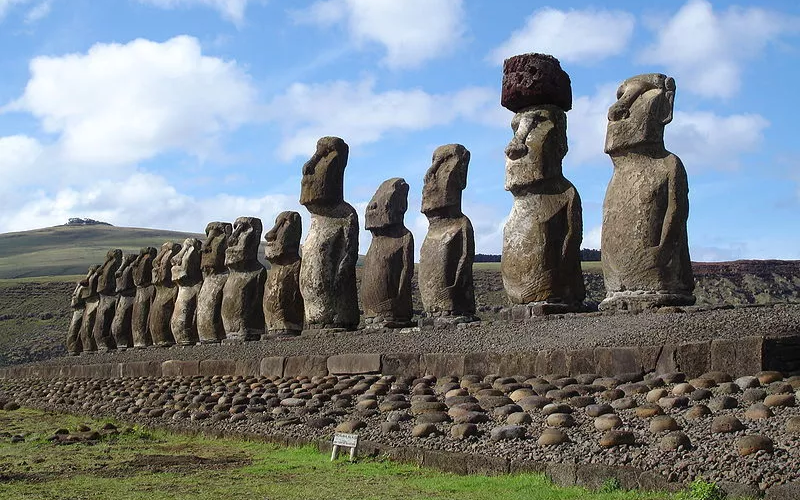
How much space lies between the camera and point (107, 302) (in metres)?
24.3

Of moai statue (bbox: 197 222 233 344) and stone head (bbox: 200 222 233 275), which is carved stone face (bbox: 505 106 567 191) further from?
stone head (bbox: 200 222 233 275)

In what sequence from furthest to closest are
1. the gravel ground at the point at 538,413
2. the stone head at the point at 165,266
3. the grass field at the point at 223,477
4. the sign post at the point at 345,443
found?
the stone head at the point at 165,266 < the sign post at the point at 345,443 < the grass field at the point at 223,477 < the gravel ground at the point at 538,413

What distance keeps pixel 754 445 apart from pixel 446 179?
28.5 ft

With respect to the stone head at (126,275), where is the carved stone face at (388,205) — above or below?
above

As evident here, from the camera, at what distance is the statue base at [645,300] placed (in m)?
10.5

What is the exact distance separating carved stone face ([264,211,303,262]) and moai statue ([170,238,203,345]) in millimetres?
3044

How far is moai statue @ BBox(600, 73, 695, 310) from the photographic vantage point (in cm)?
1056

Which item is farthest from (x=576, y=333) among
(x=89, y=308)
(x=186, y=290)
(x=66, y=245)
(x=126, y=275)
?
(x=66, y=245)

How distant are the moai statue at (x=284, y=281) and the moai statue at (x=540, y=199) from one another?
17.6ft

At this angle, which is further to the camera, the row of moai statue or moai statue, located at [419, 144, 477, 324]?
moai statue, located at [419, 144, 477, 324]

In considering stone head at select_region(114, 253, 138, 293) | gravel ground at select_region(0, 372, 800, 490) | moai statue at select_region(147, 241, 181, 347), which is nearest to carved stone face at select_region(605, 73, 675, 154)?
gravel ground at select_region(0, 372, 800, 490)

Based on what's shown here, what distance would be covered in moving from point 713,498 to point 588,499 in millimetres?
643

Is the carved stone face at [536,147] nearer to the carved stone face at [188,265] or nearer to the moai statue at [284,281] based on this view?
the moai statue at [284,281]

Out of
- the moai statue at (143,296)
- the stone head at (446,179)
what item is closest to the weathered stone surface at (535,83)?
the stone head at (446,179)
